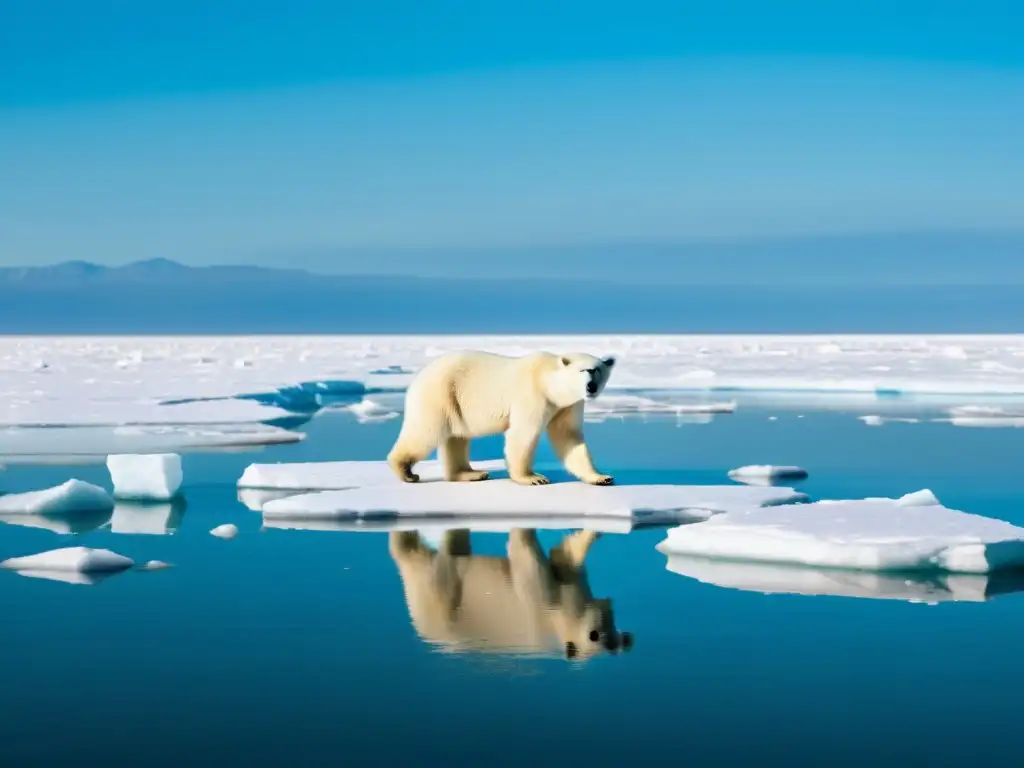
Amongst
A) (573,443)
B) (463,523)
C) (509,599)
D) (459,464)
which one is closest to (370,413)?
(459,464)

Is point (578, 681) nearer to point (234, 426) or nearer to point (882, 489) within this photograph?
point (882, 489)

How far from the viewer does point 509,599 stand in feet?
16.3

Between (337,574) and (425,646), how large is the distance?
137 cm

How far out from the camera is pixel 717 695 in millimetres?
3812

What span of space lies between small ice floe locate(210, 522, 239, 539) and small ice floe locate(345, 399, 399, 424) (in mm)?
8589

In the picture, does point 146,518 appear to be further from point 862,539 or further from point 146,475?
point 862,539

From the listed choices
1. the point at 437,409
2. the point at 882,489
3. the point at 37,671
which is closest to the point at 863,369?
the point at 882,489

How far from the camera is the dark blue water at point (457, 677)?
338 centimetres

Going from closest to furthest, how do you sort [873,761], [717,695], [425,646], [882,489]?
1. [873,761]
2. [717,695]
3. [425,646]
4. [882,489]

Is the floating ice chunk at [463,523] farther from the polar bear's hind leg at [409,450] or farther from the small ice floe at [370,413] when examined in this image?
the small ice floe at [370,413]

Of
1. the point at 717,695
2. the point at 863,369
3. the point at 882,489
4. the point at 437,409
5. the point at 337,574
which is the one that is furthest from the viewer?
the point at 863,369

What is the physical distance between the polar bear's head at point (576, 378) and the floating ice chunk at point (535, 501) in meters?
0.50

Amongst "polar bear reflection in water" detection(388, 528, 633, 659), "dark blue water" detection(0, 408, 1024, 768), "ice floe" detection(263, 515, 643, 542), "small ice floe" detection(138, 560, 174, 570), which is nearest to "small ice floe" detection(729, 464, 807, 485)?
"ice floe" detection(263, 515, 643, 542)

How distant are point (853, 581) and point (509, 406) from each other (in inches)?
103
